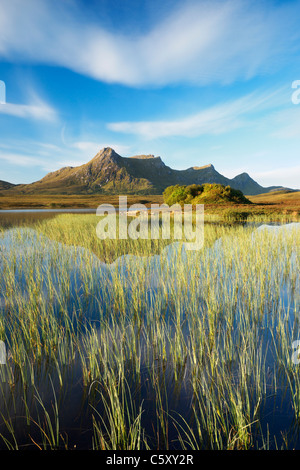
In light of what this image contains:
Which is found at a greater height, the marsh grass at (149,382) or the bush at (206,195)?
the bush at (206,195)

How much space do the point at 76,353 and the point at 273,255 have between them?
789cm

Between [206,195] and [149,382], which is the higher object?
[206,195]

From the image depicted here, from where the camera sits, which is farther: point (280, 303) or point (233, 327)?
point (280, 303)

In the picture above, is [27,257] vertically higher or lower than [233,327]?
higher

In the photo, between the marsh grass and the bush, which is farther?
the bush

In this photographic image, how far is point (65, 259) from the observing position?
27.6 ft

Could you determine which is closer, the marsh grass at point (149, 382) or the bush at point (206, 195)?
the marsh grass at point (149, 382)

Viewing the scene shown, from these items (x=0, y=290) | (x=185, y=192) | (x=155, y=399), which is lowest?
(x=155, y=399)

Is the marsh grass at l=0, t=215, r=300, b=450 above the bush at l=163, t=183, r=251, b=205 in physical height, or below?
below

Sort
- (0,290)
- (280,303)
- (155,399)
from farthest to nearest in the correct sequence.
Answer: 1. (0,290)
2. (280,303)
3. (155,399)

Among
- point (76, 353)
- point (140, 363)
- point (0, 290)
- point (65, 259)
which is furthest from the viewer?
point (65, 259)

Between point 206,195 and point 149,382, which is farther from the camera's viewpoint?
point 206,195

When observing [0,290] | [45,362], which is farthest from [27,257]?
[45,362]
